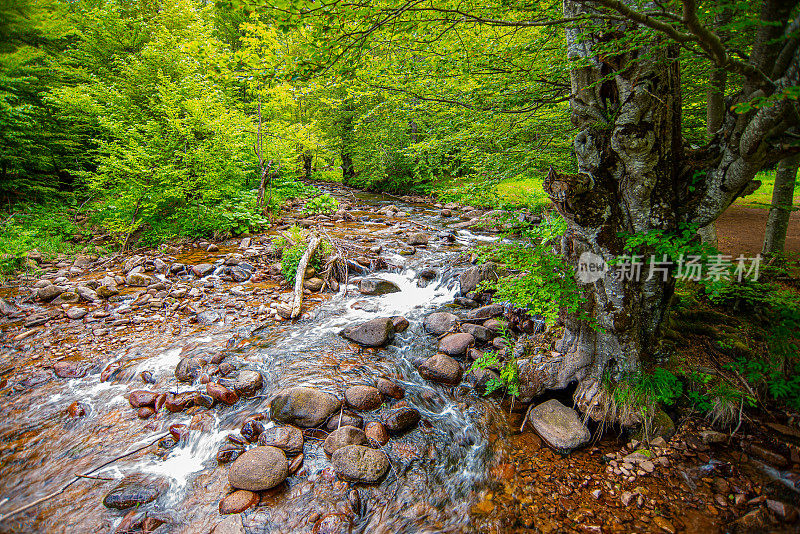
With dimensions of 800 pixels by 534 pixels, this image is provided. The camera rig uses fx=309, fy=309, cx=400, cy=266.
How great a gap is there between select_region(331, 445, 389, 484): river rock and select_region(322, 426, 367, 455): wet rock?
0.12 meters

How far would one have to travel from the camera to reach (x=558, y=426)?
3576 millimetres

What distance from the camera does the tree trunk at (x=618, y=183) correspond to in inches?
114

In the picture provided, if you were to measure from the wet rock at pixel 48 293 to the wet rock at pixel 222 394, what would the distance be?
540cm

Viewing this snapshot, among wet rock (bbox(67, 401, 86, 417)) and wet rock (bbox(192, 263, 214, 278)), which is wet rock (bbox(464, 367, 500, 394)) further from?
wet rock (bbox(192, 263, 214, 278))

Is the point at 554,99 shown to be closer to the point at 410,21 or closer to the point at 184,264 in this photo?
the point at 410,21

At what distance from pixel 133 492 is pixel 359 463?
2.27 meters

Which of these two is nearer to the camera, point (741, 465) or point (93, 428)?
point (741, 465)

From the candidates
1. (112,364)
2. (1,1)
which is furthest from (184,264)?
(1,1)

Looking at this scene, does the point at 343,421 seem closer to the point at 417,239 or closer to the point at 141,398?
the point at 141,398

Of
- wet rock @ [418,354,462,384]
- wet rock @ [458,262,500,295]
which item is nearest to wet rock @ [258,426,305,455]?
wet rock @ [418,354,462,384]

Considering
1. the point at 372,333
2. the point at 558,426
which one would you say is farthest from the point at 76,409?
the point at 558,426

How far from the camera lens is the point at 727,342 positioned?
11.5ft

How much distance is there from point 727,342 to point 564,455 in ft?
7.45

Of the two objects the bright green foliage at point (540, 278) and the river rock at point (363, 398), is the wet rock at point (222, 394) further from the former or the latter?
the bright green foliage at point (540, 278)
